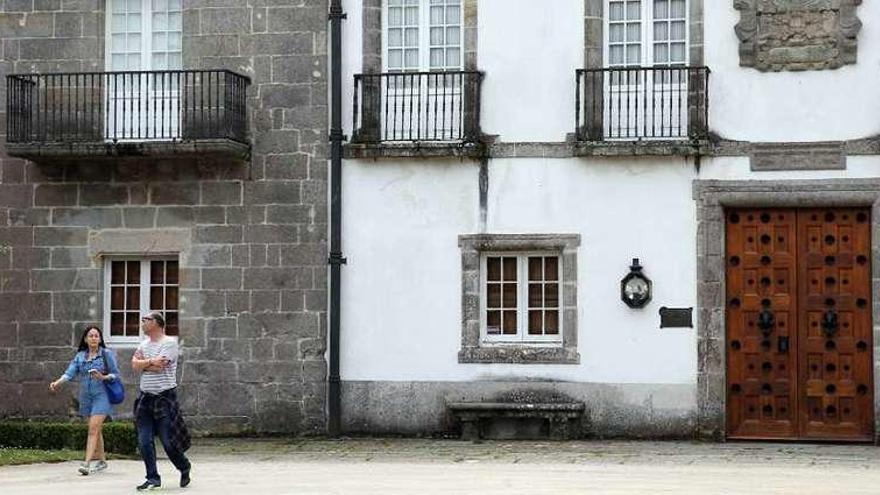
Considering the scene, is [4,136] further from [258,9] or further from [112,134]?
[258,9]

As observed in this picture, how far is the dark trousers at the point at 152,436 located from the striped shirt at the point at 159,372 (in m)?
0.10

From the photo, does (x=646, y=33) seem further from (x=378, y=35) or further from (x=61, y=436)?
(x=61, y=436)

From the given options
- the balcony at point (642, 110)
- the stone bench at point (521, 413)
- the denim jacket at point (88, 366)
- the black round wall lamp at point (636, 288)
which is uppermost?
the balcony at point (642, 110)

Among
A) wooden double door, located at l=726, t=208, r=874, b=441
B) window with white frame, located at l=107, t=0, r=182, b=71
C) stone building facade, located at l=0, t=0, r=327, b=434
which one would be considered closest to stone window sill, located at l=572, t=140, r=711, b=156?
wooden double door, located at l=726, t=208, r=874, b=441

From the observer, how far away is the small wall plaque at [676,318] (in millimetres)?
19422

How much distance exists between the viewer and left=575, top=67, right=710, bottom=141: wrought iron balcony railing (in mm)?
19406

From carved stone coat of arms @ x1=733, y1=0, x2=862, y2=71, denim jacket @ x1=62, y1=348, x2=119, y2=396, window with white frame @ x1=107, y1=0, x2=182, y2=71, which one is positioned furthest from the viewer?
window with white frame @ x1=107, y1=0, x2=182, y2=71

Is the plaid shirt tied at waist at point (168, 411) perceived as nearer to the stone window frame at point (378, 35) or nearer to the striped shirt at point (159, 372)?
the striped shirt at point (159, 372)

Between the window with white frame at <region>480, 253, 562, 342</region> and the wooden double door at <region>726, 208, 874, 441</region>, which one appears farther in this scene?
the window with white frame at <region>480, 253, 562, 342</region>

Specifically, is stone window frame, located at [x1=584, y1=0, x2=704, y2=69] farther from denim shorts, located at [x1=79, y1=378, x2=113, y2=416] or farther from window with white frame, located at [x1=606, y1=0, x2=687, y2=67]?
denim shorts, located at [x1=79, y1=378, x2=113, y2=416]

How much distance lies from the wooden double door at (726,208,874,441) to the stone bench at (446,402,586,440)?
5.81 feet

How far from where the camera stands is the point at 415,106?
2008 cm

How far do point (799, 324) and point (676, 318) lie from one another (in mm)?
1342

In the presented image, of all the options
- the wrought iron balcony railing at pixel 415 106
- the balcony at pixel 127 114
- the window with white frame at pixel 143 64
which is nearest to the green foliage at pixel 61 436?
the balcony at pixel 127 114
